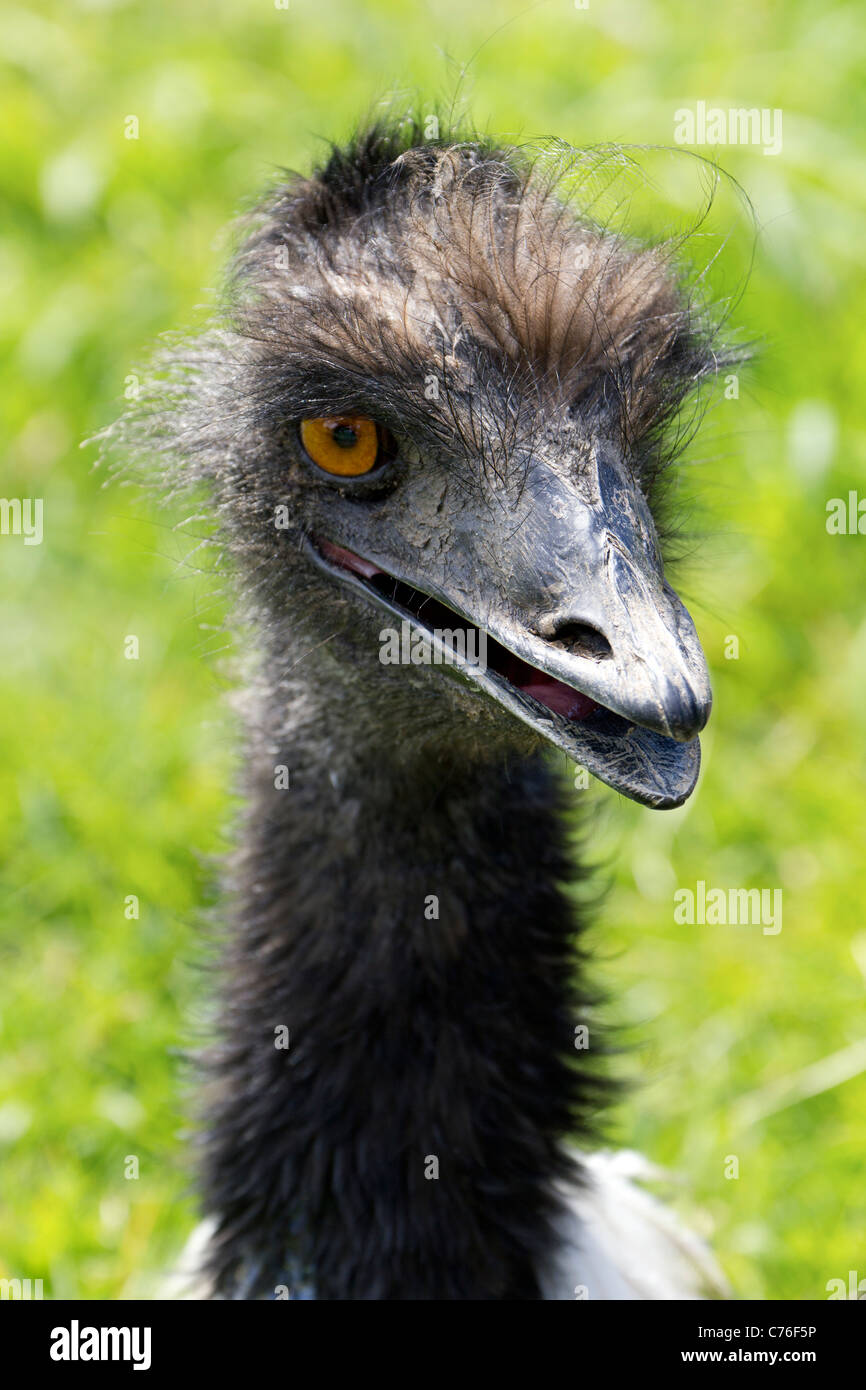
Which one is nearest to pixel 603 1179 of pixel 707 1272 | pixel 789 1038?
pixel 707 1272

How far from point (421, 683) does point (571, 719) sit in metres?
0.38

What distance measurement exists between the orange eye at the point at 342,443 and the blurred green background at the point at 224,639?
1.70 feet

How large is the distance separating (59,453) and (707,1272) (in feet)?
12.6

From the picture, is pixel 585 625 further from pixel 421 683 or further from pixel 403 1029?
pixel 403 1029

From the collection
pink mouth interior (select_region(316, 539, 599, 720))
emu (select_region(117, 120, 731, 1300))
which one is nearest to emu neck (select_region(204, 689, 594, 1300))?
emu (select_region(117, 120, 731, 1300))

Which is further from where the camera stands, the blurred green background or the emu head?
the blurred green background

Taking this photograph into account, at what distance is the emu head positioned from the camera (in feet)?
8.68

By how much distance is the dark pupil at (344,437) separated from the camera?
2.96m

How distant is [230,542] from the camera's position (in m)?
3.28

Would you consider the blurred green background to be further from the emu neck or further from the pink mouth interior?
the pink mouth interior

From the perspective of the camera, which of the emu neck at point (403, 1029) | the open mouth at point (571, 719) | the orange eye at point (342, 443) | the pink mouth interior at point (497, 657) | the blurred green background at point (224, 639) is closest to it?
the open mouth at point (571, 719)

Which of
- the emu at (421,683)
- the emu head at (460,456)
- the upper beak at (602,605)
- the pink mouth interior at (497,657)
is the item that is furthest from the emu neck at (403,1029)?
the upper beak at (602,605)

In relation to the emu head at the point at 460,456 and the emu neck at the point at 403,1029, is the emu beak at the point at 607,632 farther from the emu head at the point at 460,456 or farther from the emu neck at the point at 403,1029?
the emu neck at the point at 403,1029

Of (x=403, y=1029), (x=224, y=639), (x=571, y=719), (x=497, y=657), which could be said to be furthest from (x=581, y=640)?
(x=224, y=639)
